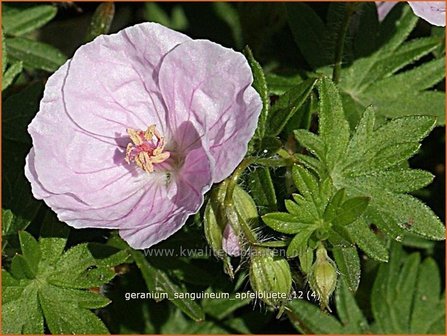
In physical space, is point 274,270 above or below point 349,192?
below

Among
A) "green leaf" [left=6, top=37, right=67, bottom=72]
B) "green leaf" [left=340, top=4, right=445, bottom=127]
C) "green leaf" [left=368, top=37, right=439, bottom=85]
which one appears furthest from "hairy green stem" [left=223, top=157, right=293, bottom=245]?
"green leaf" [left=6, top=37, right=67, bottom=72]

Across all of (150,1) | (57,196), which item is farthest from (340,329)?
(150,1)

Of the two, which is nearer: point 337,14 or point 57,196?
point 57,196

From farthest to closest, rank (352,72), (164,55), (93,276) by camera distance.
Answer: (352,72)
(93,276)
(164,55)

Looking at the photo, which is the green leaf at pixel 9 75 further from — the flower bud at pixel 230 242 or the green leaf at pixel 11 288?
the flower bud at pixel 230 242

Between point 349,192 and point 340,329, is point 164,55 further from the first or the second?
point 340,329

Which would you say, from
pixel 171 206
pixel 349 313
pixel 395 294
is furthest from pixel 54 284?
pixel 395 294
